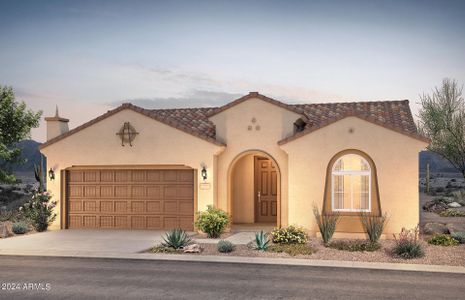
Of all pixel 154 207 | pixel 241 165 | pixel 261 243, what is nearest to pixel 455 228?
pixel 261 243

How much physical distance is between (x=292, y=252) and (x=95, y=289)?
21.1 ft

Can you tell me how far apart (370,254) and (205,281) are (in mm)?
5717

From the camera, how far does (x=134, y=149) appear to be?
21.7 metres

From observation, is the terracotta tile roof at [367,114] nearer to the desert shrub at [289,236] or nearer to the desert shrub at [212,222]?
the desert shrub at [212,222]

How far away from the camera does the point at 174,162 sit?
834 inches

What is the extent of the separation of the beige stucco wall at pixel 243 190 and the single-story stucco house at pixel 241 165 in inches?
1.6

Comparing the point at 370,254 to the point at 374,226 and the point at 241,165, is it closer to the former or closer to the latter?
the point at 374,226

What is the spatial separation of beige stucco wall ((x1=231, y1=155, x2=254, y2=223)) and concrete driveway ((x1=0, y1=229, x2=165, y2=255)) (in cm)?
376

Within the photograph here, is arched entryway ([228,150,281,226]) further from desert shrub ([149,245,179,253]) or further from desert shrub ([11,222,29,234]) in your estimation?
desert shrub ([11,222,29,234])

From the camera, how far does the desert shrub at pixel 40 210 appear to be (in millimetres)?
21766

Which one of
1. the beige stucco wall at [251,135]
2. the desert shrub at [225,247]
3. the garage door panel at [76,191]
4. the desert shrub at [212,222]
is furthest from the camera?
the garage door panel at [76,191]

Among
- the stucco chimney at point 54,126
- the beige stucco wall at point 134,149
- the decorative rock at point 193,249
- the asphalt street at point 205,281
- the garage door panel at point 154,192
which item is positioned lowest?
the asphalt street at point 205,281

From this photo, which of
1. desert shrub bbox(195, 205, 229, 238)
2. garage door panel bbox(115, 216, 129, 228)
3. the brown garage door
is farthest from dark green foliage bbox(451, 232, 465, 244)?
garage door panel bbox(115, 216, 129, 228)

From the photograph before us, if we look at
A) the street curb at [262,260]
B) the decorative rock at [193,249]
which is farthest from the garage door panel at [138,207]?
the decorative rock at [193,249]
